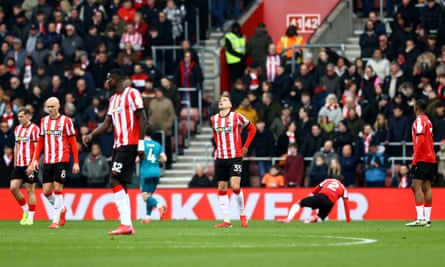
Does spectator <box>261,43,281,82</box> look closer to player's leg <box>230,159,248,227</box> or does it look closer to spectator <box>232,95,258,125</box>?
spectator <box>232,95,258,125</box>

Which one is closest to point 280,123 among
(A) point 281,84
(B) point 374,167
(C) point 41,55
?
(A) point 281,84

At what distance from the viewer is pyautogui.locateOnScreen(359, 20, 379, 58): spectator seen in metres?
34.1

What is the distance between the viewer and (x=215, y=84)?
3691cm

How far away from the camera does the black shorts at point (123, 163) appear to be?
736 inches

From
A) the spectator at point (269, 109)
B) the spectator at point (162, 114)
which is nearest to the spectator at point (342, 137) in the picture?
the spectator at point (269, 109)

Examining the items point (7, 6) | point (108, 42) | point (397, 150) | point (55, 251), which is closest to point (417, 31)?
point (397, 150)

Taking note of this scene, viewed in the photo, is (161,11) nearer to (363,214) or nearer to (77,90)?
(77,90)

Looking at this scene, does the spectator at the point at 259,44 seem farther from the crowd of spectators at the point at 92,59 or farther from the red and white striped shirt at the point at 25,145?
the red and white striped shirt at the point at 25,145

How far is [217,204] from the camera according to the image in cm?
3125

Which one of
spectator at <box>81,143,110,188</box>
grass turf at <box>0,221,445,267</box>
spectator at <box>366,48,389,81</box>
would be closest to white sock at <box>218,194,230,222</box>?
grass turf at <box>0,221,445,267</box>

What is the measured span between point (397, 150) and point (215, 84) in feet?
23.4

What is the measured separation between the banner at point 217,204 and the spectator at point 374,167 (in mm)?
715

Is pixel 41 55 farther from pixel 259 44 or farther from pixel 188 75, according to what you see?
pixel 259 44

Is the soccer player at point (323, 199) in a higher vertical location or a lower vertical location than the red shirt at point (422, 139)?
lower
